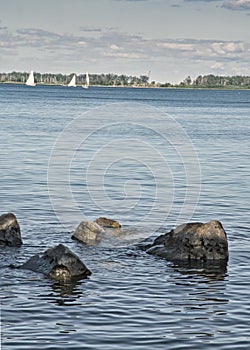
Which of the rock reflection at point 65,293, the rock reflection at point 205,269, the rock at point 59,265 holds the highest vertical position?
the rock at point 59,265

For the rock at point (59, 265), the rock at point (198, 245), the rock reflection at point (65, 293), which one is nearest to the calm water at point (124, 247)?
the rock reflection at point (65, 293)

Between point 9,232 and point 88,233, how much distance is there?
267cm

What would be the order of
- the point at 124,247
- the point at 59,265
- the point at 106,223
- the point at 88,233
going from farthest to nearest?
the point at 106,223
the point at 88,233
the point at 124,247
the point at 59,265

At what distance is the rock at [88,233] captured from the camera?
24.6 metres

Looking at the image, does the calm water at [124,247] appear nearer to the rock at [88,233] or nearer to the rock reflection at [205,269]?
the rock reflection at [205,269]

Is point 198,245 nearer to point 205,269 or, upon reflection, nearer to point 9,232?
point 205,269

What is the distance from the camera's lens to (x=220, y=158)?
176 ft

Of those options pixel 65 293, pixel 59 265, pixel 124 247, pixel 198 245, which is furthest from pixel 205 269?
pixel 65 293

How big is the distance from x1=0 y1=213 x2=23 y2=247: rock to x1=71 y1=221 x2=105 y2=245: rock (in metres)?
2.08

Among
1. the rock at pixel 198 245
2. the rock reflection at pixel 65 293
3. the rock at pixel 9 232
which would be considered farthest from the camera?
the rock at pixel 9 232

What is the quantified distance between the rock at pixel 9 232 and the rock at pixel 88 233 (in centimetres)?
208

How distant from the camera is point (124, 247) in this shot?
2408 cm

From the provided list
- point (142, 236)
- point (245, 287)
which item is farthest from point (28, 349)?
point (142, 236)

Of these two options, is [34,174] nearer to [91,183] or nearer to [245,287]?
[91,183]
